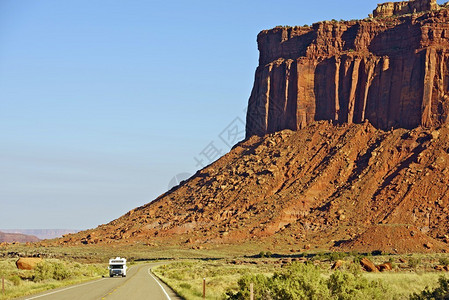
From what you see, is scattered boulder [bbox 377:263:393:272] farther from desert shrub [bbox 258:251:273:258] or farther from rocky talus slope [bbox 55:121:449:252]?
desert shrub [bbox 258:251:273:258]

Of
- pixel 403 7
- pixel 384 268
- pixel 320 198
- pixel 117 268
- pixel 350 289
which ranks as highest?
Result: pixel 403 7

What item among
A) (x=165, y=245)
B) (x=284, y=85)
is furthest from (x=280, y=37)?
(x=165, y=245)

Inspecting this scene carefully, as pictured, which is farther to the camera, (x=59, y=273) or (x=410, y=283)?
(x=59, y=273)

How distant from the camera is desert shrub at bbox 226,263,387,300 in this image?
24.8m

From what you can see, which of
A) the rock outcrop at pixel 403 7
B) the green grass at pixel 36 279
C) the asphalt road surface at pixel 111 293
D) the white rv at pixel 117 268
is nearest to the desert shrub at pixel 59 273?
the green grass at pixel 36 279

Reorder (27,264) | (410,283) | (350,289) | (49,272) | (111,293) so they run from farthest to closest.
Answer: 1. (27,264)
2. (49,272)
3. (410,283)
4. (111,293)
5. (350,289)

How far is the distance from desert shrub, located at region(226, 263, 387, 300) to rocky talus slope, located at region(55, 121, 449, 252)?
5711 cm

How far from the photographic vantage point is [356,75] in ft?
374

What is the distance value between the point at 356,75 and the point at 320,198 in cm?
2405

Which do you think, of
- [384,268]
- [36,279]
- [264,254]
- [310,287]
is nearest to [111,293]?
[310,287]

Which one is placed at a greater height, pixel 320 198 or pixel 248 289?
pixel 320 198

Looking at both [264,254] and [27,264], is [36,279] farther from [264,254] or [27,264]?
[264,254]

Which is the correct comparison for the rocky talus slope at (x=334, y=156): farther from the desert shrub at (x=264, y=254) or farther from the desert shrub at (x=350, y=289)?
the desert shrub at (x=350, y=289)

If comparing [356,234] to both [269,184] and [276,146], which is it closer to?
[269,184]
